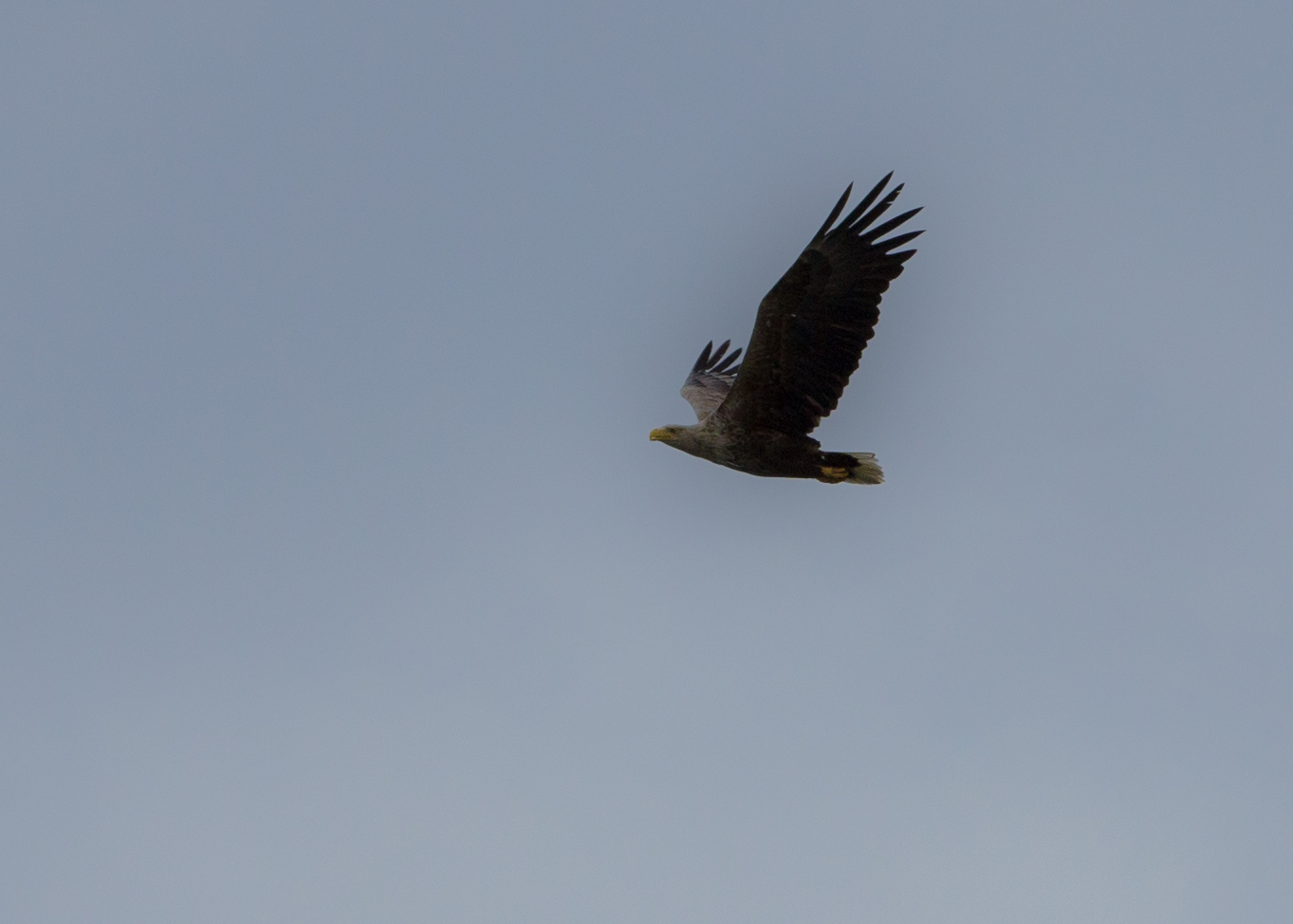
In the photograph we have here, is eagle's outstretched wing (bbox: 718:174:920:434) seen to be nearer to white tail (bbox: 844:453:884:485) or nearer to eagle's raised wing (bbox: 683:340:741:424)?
white tail (bbox: 844:453:884:485)

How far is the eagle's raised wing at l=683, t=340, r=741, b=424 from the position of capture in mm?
17469

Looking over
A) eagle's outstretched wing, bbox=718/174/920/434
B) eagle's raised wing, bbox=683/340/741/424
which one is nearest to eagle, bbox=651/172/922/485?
eagle's outstretched wing, bbox=718/174/920/434

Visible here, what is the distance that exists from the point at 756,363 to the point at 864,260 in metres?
1.33

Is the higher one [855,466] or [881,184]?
[881,184]

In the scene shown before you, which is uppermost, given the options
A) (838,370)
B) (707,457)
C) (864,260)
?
(864,260)

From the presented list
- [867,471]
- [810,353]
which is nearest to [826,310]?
[810,353]

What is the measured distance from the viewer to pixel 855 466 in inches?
607

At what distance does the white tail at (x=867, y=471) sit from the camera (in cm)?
1541

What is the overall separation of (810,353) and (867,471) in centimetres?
149

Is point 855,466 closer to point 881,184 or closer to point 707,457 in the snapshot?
point 707,457

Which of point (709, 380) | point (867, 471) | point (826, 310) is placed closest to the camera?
point (826, 310)

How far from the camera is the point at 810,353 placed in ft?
47.9

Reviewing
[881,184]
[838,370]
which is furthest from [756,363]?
[881,184]

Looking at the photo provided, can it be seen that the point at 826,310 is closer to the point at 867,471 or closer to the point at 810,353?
the point at 810,353
